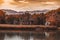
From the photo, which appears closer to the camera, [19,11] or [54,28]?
[54,28]

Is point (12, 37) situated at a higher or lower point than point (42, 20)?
lower

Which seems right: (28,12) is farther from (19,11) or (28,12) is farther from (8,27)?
(8,27)

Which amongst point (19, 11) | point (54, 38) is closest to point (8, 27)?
point (19, 11)

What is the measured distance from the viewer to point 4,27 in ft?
7.77

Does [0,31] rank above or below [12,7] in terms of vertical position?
below

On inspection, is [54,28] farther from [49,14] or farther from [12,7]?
[12,7]

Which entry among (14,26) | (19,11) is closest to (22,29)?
(14,26)

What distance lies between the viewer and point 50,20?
7.80 feet

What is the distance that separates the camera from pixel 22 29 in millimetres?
2365

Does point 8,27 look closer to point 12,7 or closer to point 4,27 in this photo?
point 4,27

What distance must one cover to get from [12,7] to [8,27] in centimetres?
32

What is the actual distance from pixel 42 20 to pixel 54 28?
18cm

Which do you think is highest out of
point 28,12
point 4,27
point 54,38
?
point 28,12

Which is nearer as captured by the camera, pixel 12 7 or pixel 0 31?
pixel 0 31
